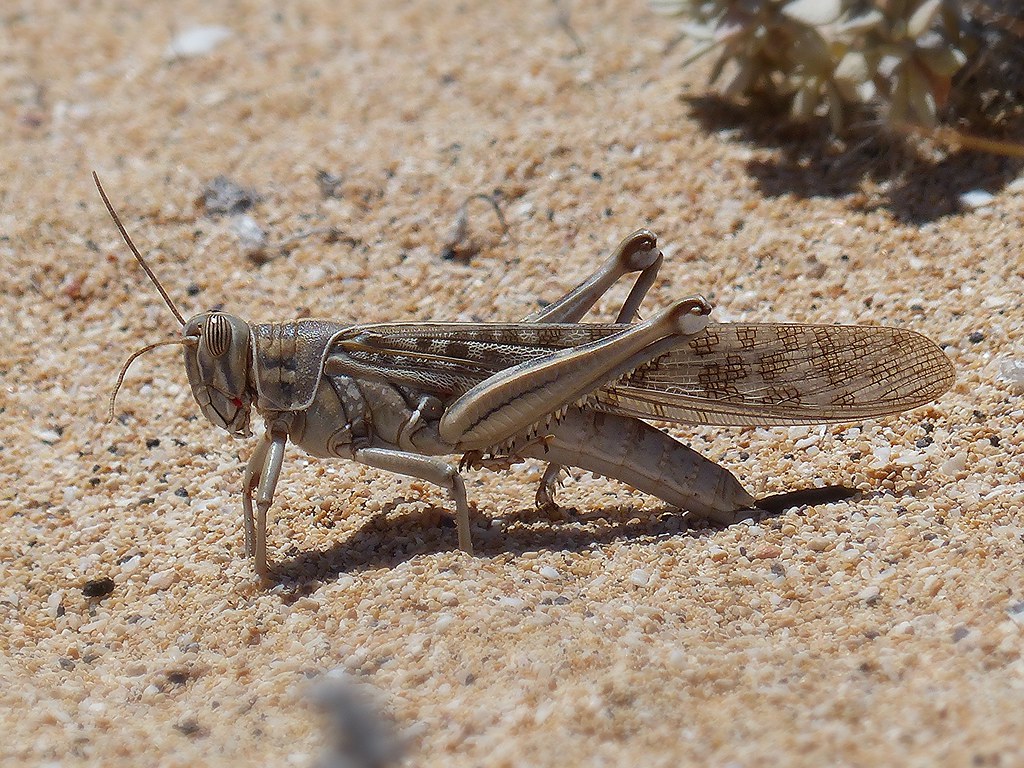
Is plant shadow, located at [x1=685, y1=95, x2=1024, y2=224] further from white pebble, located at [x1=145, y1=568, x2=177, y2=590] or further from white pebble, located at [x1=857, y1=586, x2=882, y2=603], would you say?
white pebble, located at [x1=145, y1=568, x2=177, y2=590]

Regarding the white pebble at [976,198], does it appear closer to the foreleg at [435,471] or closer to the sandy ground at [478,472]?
the sandy ground at [478,472]

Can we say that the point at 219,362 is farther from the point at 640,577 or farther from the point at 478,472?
the point at 640,577

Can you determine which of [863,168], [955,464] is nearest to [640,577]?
[955,464]

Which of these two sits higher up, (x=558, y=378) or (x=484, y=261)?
(x=558, y=378)

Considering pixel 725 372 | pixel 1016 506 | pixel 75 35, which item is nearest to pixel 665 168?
pixel 725 372

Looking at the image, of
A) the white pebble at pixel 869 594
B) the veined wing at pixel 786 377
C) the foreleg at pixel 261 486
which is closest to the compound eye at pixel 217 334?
the foreleg at pixel 261 486

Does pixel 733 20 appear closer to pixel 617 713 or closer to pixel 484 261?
pixel 484 261
